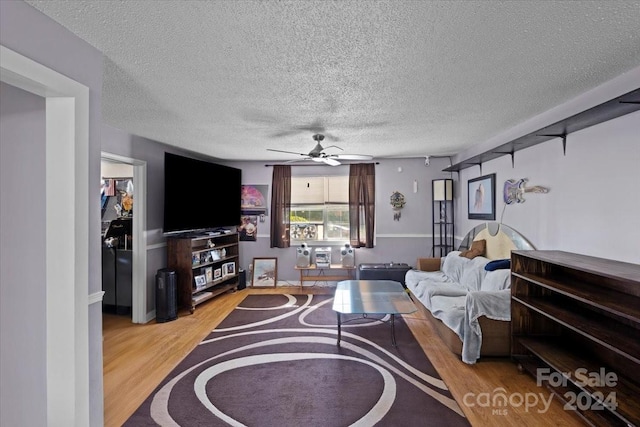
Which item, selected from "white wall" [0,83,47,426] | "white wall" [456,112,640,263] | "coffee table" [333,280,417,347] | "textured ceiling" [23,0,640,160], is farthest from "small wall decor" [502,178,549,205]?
"white wall" [0,83,47,426]

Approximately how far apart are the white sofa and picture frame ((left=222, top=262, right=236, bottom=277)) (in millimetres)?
3144

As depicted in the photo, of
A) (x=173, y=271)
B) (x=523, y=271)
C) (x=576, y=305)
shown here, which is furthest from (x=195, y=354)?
(x=576, y=305)

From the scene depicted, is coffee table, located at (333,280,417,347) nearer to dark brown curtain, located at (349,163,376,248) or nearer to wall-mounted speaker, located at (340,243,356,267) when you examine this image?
wall-mounted speaker, located at (340,243,356,267)

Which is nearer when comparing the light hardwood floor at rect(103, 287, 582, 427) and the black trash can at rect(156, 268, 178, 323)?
the light hardwood floor at rect(103, 287, 582, 427)

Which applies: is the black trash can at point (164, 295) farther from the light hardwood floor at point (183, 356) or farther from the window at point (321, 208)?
the window at point (321, 208)

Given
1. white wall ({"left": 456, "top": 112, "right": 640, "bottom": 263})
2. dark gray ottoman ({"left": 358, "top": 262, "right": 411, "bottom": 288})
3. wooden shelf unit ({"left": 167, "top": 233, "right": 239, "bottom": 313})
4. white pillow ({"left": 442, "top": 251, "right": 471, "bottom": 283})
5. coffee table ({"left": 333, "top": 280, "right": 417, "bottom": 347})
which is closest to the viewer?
white wall ({"left": 456, "top": 112, "right": 640, "bottom": 263})

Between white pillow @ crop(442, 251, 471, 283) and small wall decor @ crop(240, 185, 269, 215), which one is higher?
small wall decor @ crop(240, 185, 269, 215)

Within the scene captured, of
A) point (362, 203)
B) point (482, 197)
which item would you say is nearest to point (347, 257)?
point (362, 203)

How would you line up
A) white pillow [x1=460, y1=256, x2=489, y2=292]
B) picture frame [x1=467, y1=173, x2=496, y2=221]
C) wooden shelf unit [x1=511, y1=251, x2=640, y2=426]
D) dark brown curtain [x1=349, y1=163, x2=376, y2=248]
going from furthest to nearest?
dark brown curtain [x1=349, y1=163, x2=376, y2=248]
picture frame [x1=467, y1=173, x2=496, y2=221]
white pillow [x1=460, y1=256, x2=489, y2=292]
wooden shelf unit [x1=511, y1=251, x2=640, y2=426]

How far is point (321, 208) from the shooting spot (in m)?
5.45

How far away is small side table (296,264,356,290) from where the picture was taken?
510 centimetres

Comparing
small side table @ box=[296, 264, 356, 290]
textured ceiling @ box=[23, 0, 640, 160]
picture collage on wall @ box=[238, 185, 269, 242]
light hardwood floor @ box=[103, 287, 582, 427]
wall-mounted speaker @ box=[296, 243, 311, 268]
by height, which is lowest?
light hardwood floor @ box=[103, 287, 582, 427]

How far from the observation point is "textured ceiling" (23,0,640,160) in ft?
4.25

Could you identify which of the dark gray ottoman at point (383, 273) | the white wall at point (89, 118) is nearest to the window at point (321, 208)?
the dark gray ottoman at point (383, 273)
